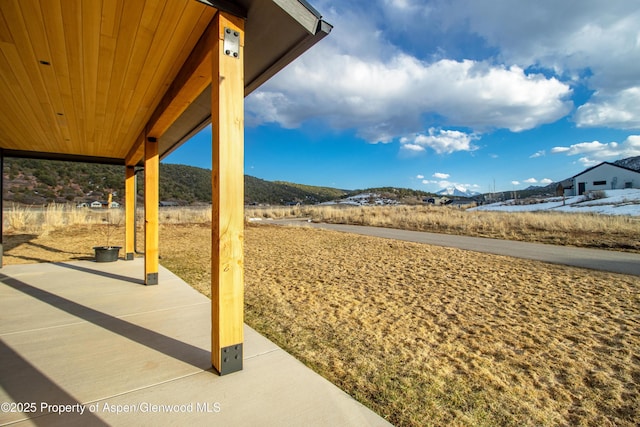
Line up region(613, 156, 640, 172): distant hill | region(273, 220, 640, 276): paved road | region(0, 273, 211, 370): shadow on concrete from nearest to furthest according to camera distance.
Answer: region(0, 273, 211, 370): shadow on concrete
region(273, 220, 640, 276): paved road
region(613, 156, 640, 172): distant hill

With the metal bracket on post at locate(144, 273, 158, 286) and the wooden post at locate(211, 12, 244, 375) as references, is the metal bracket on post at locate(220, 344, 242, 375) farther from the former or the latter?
the metal bracket on post at locate(144, 273, 158, 286)

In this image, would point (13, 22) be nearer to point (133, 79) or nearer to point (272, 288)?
point (133, 79)

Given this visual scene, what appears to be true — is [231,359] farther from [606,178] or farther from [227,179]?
[606,178]

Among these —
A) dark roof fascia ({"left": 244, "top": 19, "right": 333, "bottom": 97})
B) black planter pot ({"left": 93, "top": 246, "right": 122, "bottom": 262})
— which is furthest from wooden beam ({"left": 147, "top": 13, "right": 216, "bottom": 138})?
black planter pot ({"left": 93, "top": 246, "right": 122, "bottom": 262})

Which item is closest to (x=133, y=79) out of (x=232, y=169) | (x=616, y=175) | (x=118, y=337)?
(x=232, y=169)

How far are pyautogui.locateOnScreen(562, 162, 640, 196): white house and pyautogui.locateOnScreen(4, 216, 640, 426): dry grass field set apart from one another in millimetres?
40941

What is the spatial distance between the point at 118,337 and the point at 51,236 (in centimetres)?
1171

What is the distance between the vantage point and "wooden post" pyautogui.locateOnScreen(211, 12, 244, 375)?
2205 millimetres

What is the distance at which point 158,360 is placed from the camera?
2584 mm

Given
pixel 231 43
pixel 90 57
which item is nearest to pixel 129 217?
pixel 90 57

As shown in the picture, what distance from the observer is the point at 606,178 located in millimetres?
36406

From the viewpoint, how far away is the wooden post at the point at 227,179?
7.24ft

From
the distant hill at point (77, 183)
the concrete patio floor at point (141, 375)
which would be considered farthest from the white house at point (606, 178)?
the distant hill at point (77, 183)

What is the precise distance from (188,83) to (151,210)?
267 centimetres
